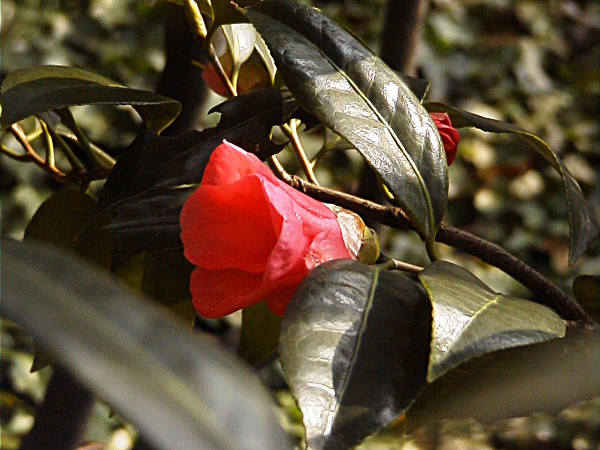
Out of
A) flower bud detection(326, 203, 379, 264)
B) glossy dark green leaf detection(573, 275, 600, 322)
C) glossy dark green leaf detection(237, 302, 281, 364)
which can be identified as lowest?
glossy dark green leaf detection(237, 302, 281, 364)

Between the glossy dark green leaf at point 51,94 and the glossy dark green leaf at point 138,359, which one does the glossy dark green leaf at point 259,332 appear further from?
the glossy dark green leaf at point 138,359

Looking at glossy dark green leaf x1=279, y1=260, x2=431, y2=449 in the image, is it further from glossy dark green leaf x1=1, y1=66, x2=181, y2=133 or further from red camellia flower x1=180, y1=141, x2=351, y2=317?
glossy dark green leaf x1=1, y1=66, x2=181, y2=133

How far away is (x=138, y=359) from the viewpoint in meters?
0.11

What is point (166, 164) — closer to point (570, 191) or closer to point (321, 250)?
point (321, 250)

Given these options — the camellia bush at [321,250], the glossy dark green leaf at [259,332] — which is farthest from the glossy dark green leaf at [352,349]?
the glossy dark green leaf at [259,332]

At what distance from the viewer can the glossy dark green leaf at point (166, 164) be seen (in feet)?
1.08

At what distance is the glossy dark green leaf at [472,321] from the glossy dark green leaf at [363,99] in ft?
0.17

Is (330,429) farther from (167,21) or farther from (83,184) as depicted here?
(167,21)

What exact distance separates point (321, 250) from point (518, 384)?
103 mm

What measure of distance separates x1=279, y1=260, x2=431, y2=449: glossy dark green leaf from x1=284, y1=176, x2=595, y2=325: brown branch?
0.09 meters

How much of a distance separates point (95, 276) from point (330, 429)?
100 millimetres

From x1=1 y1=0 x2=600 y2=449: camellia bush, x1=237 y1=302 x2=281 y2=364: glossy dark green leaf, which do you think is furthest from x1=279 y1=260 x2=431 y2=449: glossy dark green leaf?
x1=237 y1=302 x2=281 y2=364: glossy dark green leaf

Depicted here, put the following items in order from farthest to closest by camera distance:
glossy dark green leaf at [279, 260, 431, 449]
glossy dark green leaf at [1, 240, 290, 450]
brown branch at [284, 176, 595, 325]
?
1. brown branch at [284, 176, 595, 325]
2. glossy dark green leaf at [279, 260, 431, 449]
3. glossy dark green leaf at [1, 240, 290, 450]

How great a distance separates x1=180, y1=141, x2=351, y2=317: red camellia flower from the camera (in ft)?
0.87
